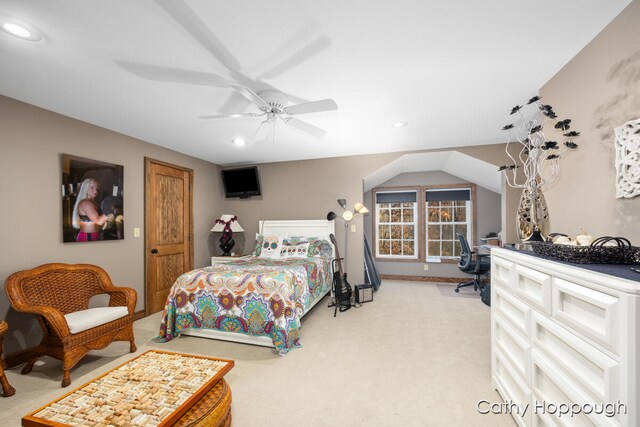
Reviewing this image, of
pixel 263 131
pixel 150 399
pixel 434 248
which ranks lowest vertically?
pixel 150 399

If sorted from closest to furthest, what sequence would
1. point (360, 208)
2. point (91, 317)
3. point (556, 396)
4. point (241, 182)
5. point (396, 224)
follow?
point (556, 396), point (91, 317), point (360, 208), point (241, 182), point (396, 224)

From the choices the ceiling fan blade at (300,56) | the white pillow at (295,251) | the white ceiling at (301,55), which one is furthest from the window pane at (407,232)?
the ceiling fan blade at (300,56)

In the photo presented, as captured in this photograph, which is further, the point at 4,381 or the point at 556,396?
the point at 4,381

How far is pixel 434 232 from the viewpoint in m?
5.61

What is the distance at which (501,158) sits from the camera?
13.0 ft

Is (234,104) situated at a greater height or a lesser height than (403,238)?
greater

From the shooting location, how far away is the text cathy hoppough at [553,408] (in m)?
0.89

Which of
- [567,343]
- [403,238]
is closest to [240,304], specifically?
[567,343]

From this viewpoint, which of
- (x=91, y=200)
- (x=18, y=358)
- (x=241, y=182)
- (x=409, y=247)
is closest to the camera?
(x=18, y=358)

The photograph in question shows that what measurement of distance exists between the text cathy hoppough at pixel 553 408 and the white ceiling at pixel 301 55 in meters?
1.85

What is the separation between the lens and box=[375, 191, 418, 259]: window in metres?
5.66

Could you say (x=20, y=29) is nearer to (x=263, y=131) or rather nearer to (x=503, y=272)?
(x=263, y=131)

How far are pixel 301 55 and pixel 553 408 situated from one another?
2.41 m

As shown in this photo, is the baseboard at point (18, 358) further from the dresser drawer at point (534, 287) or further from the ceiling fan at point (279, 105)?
the dresser drawer at point (534, 287)
